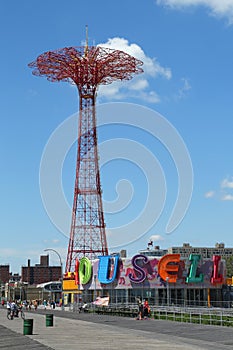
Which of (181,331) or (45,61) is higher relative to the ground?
(45,61)

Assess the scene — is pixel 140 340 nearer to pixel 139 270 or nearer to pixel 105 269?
pixel 139 270

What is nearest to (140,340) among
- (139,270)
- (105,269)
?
(139,270)

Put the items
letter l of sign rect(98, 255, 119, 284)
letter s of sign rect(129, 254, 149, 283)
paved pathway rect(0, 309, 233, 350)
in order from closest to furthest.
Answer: paved pathway rect(0, 309, 233, 350) < letter s of sign rect(129, 254, 149, 283) < letter l of sign rect(98, 255, 119, 284)

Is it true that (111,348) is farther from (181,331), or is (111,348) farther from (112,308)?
(112,308)

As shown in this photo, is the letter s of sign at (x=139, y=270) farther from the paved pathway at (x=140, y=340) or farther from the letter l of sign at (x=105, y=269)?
the paved pathway at (x=140, y=340)


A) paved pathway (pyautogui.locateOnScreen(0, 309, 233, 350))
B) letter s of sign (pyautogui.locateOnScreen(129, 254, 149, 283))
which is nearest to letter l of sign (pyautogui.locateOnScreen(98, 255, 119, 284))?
letter s of sign (pyautogui.locateOnScreen(129, 254, 149, 283))

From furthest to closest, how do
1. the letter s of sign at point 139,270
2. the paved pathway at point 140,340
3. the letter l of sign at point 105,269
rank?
the letter l of sign at point 105,269 < the letter s of sign at point 139,270 < the paved pathway at point 140,340

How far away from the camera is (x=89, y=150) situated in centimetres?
7931

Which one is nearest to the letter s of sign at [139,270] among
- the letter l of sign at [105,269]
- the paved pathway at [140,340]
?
the letter l of sign at [105,269]

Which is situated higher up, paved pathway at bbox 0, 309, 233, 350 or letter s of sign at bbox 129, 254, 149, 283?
letter s of sign at bbox 129, 254, 149, 283

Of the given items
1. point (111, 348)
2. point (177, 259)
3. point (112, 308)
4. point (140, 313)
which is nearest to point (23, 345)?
point (111, 348)

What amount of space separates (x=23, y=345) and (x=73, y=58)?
52.3 metres

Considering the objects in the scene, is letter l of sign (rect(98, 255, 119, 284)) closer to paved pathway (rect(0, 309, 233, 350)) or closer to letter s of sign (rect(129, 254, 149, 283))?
letter s of sign (rect(129, 254, 149, 283))

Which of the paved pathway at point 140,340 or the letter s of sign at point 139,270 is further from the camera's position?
the letter s of sign at point 139,270
